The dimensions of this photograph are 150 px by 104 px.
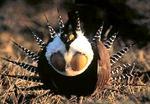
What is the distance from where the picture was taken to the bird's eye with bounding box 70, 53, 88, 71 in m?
4.55

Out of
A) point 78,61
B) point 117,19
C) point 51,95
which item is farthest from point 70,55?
point 117,19

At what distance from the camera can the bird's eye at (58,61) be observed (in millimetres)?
4543

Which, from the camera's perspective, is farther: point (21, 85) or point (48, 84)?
point (21, 85)

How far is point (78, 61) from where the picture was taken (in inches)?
180

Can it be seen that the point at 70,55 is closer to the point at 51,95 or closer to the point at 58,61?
the point at 58,61

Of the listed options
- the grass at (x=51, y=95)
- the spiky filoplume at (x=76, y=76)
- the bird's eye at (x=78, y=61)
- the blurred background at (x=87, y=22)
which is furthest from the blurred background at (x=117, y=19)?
the bird's eye at (x=78, y=61)

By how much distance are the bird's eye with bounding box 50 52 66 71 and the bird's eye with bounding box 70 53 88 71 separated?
58 millimetres

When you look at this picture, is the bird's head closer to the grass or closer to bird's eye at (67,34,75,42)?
bird's eye at (67,34,75,42)

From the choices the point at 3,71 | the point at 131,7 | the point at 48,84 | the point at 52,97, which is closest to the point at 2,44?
the point at 131,7

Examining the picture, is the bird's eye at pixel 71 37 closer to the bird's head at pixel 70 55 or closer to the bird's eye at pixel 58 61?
the bird's head at pixel 70 55

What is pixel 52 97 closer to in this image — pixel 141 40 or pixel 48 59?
pixel 48 59

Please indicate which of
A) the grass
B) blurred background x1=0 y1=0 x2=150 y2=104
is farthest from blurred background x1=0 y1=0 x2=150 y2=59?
the grass

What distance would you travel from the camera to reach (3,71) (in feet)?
19.7

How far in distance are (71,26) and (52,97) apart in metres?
0.92
